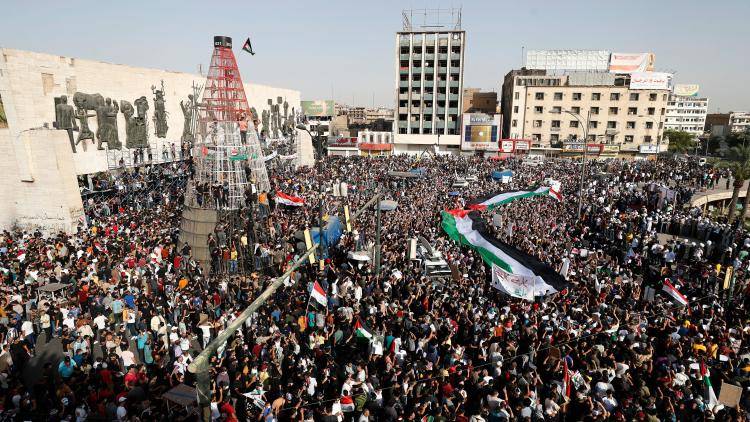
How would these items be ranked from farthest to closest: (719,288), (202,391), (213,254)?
1. (213,254)
2. (719,288)
3. (202,391)

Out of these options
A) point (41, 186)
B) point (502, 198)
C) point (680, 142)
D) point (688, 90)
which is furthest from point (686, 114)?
point (41, 186)

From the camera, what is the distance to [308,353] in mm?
11508

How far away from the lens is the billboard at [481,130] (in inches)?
2489

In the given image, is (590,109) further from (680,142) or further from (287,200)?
(287,200)

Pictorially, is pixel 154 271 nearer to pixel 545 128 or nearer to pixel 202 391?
pixel 202 391

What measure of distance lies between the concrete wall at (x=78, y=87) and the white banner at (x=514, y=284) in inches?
951

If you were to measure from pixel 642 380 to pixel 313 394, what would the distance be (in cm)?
706

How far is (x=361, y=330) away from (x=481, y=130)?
56661 mm

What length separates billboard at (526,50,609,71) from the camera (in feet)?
232

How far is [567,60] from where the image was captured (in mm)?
72000

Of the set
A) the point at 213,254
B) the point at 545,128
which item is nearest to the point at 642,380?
the point at 213,254

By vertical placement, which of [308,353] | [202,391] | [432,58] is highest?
[432,58]

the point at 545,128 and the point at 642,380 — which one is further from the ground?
the point at 545,128

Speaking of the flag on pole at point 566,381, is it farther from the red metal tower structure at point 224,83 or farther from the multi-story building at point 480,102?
the multi-story building at point 480,102
